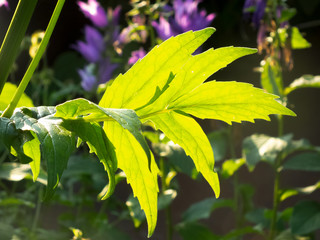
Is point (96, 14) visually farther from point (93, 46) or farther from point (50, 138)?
point (50, 138)

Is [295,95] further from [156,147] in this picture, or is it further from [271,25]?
[156,147]

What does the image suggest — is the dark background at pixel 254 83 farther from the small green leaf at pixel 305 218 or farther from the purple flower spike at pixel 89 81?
the small green leaf at pixel 305 218

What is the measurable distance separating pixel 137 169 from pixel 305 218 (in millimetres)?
1227

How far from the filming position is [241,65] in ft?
10.8

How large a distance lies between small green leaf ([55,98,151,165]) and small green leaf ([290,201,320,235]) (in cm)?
122

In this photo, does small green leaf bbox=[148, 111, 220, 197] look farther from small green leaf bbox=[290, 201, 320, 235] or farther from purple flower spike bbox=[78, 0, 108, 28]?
purple flower spike bbox=[78, 0, 108, 28]

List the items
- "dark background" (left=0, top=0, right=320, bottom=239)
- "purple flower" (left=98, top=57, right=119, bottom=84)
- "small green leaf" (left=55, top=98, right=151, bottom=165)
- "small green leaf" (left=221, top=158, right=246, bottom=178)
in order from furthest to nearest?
"dark background" (left=0, top=0, right=320, bottom=239), "purple flower" (left=98, top=57, right=119, bottom=84), "small green leaf" (left=221, top=158, right=246, bottom=178), "small green leaf" (left=55, top=98, right=151, bottom=165)

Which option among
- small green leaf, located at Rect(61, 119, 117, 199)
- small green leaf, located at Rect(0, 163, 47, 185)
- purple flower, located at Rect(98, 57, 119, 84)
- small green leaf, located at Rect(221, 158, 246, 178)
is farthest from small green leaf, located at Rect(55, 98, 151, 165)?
purple flower, located at Rect(98, 57, 119, 84)

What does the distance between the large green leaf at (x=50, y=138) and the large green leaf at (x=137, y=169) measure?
9cm

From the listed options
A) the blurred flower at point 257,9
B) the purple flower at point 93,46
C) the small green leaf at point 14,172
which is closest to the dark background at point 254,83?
the purple flower at point 93,46

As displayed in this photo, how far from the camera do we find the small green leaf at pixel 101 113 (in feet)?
1.65

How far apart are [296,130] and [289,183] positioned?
32cm

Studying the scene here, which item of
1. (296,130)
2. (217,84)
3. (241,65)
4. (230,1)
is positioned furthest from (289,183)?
(217,84)

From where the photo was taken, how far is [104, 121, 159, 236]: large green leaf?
2.07ft
